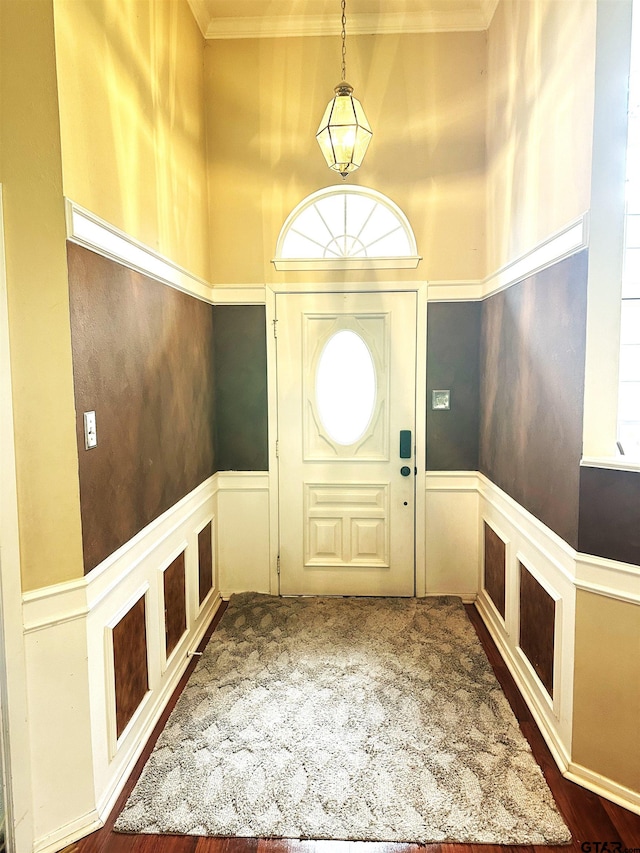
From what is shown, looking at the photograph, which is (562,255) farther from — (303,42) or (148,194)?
(303,42)

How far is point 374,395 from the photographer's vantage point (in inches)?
135

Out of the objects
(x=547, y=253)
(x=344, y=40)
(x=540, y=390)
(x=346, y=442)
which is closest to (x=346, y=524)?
(x=346, y=442)

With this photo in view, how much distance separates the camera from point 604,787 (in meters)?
1.88

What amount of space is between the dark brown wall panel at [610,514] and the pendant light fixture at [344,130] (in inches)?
71.7

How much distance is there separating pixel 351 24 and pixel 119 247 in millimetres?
2357

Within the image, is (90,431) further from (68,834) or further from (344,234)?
(344,234)

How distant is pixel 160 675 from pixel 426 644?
4.85 feet

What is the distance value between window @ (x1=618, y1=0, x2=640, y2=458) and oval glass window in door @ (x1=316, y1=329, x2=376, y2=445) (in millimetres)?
1703

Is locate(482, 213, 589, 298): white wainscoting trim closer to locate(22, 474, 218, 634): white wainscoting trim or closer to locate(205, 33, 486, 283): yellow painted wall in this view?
locate(205, 33, 486, 283): yellow painted wall

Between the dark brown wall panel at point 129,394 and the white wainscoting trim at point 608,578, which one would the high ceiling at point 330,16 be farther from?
the white wainscoting trim at point 608,578

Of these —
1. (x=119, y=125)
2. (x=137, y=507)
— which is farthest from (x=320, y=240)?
(x=137, y=507)

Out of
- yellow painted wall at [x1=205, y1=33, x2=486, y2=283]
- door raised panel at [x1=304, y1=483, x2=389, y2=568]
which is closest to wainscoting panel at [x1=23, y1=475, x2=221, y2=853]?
door raised panel at [x1=304, y1=483, x2=389, y2=568]

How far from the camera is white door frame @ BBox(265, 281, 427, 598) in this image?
332cm

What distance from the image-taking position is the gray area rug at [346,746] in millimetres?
1768
